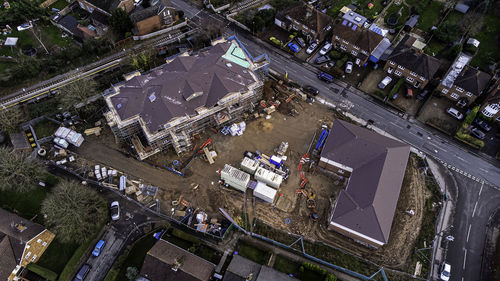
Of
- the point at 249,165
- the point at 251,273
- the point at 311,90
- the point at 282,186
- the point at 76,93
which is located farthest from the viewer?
the point at 311,90

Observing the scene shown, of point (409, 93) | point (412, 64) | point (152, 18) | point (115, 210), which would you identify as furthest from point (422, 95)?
point (115, 210)

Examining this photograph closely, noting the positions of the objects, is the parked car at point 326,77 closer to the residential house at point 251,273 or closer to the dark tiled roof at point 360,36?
the dark tiled roof at point 360,36

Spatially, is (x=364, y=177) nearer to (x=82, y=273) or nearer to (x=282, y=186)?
(x=282, y=186)

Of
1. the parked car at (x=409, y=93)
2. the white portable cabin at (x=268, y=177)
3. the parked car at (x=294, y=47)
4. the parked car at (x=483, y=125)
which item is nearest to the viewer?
the white portable cabin at (x=268, y=177)

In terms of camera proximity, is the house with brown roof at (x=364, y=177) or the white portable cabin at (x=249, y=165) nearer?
the house with brown roof at (x=364, y=177)

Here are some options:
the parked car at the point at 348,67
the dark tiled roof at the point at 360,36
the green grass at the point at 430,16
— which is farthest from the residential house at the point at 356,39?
the green grass at the point at 430,16

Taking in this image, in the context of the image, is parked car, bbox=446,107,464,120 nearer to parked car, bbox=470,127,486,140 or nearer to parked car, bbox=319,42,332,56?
parked car, bbox=470,127,486,140

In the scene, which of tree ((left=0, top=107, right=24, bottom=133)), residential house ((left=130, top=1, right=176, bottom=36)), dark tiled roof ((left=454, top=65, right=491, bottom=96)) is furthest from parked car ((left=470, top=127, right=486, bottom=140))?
tree ((left=0, top=107, right=24, bottom=133))
